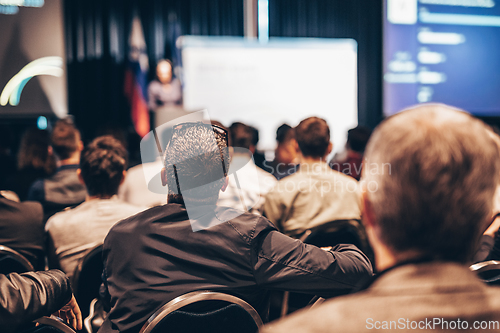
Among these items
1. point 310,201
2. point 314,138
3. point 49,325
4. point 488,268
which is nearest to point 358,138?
point 314,138

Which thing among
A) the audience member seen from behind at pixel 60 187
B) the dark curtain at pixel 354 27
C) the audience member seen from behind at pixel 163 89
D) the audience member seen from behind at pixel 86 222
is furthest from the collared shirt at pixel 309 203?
the dark curtain at pixel 354 27

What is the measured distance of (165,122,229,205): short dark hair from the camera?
3.88 feet

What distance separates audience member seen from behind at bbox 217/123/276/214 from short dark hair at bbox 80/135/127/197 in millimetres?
553

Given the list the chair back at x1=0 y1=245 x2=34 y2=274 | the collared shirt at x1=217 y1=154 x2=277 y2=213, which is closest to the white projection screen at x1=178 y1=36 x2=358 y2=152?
the collared shirt at x1=217 y1=154 x2=277 y2=213

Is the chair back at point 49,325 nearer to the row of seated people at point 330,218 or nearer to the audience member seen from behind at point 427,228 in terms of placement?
the row of seated people at point 330,218

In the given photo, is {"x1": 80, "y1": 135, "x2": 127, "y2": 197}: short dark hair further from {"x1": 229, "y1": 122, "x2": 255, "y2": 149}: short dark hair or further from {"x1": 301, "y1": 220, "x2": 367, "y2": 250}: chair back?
{"x1": 229, "y1": 122, "x2": 255, "y2": 149}: short dark hair

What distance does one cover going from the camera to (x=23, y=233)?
6.00 ft

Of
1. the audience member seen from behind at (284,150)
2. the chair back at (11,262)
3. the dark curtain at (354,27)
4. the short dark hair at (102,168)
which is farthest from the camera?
the dark curtain at (354,27)

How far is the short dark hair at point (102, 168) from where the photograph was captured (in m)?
1.89

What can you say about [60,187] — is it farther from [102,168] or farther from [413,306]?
[413,306]

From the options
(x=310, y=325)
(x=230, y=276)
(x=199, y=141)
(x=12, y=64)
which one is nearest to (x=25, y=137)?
(x=12, y=64)

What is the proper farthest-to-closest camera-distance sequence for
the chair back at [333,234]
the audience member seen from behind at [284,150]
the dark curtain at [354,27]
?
the dark curtain at [354,27] → the audience member seen from behind at [284,150] → the chair back at [333,234]

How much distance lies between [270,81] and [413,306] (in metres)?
5.60

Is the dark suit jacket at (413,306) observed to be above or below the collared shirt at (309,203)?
above
